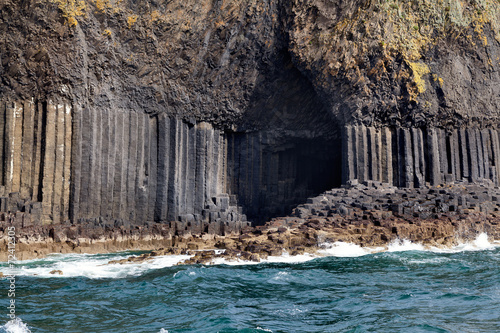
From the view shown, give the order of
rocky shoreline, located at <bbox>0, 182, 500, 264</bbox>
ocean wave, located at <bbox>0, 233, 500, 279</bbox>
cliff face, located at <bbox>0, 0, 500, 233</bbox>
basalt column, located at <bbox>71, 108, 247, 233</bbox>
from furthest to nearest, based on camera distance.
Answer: basalt column, located at <bbox>71, 108, 247, 233</bbox> → cliff face, located at <bbox>0, 0, 500, 233</bbox> → rocky shoreline, located at <bbox>0, 182, 500, 264</bbox> → ocean wave, located at <bbox>0, 233, 500, 279</bbox>

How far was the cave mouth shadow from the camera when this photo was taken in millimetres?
30016

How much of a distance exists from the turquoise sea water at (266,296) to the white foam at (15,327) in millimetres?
17

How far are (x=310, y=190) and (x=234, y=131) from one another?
5.82 metres

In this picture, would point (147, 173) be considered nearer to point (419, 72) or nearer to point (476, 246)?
point (476, 246)

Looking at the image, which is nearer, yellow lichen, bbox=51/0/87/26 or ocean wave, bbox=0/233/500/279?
ocean wave, bbox=0/233/500/279

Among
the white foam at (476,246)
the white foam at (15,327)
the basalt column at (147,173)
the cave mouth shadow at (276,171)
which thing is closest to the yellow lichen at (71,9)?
the basalt column at (147,173)

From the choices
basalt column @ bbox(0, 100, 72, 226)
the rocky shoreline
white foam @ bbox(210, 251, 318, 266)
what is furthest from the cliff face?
white foam @ bbox(210, 251, 318, 266)

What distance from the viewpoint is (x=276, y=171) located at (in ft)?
102

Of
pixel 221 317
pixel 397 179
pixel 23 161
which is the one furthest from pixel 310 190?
pixel 221 317

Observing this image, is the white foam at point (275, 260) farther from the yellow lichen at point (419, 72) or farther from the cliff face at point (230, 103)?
the yellow lichen at point (419, 72)

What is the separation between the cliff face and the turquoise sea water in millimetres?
6881

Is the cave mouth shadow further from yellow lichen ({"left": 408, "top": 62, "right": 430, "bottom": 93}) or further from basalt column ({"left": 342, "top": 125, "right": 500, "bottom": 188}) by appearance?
yellow lichen ({"left": 408, "top": 62, "right": 430, "bottom": 93})

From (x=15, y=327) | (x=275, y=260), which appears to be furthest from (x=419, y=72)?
(x=15, y=327)

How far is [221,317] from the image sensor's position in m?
11.3
